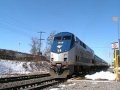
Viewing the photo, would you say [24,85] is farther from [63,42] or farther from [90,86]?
[63,42]

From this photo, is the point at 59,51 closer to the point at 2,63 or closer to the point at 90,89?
the point at 90,89

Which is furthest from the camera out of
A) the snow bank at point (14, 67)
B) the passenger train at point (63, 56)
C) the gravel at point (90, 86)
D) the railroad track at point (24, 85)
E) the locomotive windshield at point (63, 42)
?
the snow bank at point (14, 67)

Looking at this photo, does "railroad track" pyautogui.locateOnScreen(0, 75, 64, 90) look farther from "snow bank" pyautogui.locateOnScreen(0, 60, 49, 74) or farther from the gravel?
"snow bank" pyautogui.locateOnScreen(0, 60, 49, 74)

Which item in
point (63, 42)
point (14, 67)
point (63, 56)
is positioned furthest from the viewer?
point (14, 67)

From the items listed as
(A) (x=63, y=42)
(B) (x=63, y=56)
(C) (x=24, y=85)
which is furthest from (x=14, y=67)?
(C) (x=24, y=85)

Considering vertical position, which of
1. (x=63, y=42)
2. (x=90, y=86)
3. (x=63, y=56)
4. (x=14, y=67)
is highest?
(x=63, y=42)

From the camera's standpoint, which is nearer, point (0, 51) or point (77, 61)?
point (77, 61)

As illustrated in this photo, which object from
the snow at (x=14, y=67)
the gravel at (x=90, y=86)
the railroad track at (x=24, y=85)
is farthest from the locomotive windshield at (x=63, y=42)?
the snow at (x=14, y=67)

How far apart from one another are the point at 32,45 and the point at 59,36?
65992mm

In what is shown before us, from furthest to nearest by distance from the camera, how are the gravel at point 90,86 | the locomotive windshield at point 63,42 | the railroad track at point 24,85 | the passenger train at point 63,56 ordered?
the locomotive windshield at point 63,42
the passenger train at point 63,56
the gravel at point 90,86
the railroad track at point 24,85

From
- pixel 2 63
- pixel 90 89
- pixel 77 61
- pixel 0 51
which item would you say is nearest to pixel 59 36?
pixel 77 61

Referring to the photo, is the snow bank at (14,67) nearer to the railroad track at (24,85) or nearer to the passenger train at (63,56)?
the passenger train at (63,56)

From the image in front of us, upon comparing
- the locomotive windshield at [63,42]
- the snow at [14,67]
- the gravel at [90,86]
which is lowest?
the gravel at [90,86]

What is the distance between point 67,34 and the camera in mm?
23844
